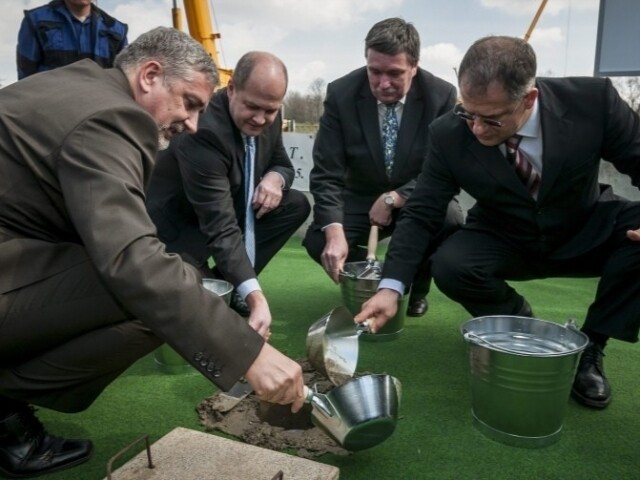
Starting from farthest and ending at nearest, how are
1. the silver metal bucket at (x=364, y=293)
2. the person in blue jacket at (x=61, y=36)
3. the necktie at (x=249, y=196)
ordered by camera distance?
1. the person in blue jacket at (x=61, y=36)
2. the necktie at (x=249, y=196)
3. the silver metal bucket at (x=364, y=293)

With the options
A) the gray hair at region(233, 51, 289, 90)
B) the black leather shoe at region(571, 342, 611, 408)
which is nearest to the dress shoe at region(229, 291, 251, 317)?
the gray hair at region(233, 51, 289, 90)

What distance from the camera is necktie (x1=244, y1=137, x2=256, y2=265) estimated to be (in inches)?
124

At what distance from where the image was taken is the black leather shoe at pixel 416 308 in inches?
136

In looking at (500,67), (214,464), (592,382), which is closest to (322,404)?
(214,464)

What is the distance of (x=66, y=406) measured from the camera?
1768 mm

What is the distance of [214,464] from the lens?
1761 mm

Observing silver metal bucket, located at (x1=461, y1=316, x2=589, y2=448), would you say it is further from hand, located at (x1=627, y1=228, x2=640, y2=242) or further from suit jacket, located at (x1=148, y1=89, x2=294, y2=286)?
suit jacket, located at (x1=148, y1=89, x2=294, y2=286)

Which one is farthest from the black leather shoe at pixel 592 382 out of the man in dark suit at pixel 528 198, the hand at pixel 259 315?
the hand at pixel 259 315

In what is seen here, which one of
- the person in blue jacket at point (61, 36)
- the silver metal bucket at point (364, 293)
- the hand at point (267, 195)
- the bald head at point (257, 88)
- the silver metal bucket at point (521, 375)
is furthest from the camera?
the person in blue jacket at point (61, 36)

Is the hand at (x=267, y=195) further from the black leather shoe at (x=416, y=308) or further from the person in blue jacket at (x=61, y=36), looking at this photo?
the person in blue jacket at (x=61, y=36)

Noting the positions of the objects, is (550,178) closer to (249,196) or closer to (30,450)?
(249,196)

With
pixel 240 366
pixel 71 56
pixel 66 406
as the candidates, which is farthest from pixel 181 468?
pixel 71 56

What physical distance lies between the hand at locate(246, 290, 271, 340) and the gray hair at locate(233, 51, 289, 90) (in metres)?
1.01

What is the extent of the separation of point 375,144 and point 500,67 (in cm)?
136
